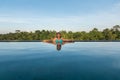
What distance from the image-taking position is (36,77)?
42.9ft

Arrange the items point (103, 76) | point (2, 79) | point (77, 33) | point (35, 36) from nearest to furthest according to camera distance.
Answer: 1. point (2, 79)
2. point (103, 76)
3. point (77, 33)
4. point (35, 36)

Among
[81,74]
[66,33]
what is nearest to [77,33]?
[66,33]

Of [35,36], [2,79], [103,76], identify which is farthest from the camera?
[35,36]

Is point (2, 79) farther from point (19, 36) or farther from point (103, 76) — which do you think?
point (19, 36)

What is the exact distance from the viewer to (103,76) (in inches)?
536

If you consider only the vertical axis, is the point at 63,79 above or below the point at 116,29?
below

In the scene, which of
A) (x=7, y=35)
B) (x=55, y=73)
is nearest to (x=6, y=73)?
(x=55, y=73)

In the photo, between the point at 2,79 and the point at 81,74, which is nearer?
the point at 2,79

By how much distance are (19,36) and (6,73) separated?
10320 cm

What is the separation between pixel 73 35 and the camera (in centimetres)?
10750

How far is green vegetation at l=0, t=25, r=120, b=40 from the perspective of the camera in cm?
10288

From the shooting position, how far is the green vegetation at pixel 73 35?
102875 millimetres

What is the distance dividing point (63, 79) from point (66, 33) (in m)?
97.1

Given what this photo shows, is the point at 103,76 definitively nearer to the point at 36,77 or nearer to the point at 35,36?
the point at 36,77
